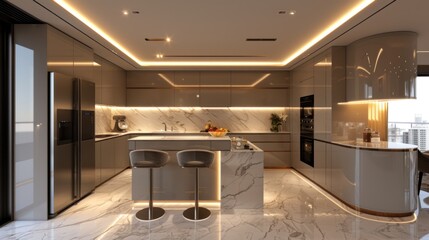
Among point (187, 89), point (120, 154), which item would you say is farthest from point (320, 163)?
point (120, 154)

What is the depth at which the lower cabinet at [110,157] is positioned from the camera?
434cm

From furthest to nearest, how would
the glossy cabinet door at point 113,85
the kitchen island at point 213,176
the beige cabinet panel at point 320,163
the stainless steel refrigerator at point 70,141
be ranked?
the glossy cabinet door at point 113,85 → the beige cabinet panel at point 320,163 → the kitchen island at point 213,176 → the stainless steel refrigerator at point 70,141

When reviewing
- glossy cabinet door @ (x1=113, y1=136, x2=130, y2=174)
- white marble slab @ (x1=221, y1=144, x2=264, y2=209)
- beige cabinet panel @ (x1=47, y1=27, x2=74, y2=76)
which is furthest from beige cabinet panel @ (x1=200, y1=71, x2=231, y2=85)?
beige cabinet panel @ (x1=47, y1=27, x2=74, y2=76)

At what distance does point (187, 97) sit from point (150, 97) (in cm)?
92

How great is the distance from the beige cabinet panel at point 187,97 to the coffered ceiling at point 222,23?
1393mm

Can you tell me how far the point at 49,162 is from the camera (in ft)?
9.89

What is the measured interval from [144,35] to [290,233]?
3.33m

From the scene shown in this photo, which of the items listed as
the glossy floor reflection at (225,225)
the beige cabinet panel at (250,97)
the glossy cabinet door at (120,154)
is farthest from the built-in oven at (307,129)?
the glossy cabinet door at (120,154)

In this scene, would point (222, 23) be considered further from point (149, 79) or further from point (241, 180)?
point (149, 79)

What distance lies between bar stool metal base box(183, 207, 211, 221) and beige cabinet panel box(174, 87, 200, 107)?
315 cm

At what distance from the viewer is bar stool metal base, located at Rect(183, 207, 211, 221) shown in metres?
3.06

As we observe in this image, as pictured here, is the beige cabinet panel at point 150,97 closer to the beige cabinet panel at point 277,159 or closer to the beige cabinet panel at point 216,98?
the beige cabinet panel at point 216,98

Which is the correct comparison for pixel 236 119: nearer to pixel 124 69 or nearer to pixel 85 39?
pixel 124 69

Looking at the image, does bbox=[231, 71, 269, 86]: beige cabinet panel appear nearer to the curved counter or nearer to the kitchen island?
the kitchen island
